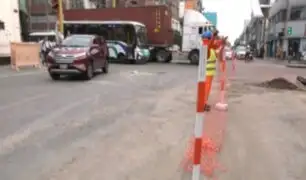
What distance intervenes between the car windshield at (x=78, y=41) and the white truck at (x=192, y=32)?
1379 cm

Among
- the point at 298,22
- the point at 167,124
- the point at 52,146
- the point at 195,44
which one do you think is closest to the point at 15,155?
the point at 52,146

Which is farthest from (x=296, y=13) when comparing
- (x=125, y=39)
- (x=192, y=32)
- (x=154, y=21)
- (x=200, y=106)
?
(x=200, y=106)

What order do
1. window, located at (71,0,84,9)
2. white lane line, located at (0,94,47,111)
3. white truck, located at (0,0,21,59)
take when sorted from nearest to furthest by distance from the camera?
1. white lane line, located at (0,94,47,111)
2. white truck, located at (0,0,21,59)
3. window, located at (71,0,84,9)

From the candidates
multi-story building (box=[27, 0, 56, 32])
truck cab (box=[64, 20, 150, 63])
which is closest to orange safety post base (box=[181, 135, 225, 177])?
truck cab (box=[64, 20, 150, 63])

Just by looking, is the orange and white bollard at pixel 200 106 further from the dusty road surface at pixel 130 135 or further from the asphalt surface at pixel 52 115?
the asphalt surface at pixel 52 115

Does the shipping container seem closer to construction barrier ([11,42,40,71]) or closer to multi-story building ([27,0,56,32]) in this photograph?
construction barrier ([11,42,40,71])

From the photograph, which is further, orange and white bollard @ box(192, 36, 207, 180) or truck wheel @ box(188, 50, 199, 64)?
truck wheel @ box(188, 50, 199, 64)

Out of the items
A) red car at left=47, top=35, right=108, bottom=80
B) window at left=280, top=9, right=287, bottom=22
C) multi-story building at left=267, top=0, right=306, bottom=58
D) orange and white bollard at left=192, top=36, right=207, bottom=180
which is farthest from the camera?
window at left=280, top=9, right=287, bottom=22

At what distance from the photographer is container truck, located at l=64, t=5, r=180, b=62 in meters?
28.3

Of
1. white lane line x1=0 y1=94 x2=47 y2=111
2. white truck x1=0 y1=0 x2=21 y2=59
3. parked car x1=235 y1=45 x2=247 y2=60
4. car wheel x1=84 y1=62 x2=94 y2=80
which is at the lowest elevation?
parked car x1=235 y1=45 x2=247 y2=60

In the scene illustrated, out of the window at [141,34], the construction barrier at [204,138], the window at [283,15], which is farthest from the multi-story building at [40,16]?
the construction barrier at [204,138]

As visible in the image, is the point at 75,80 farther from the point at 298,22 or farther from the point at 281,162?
the point at 298,22

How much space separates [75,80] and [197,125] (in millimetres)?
11770

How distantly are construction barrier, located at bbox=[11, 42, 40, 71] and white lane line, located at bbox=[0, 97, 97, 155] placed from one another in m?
11.1
